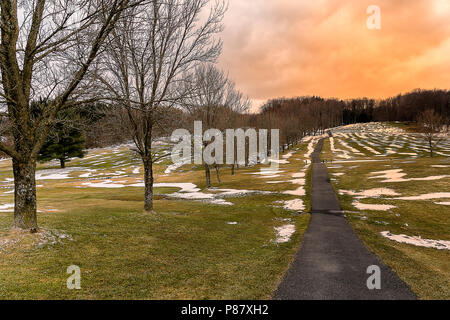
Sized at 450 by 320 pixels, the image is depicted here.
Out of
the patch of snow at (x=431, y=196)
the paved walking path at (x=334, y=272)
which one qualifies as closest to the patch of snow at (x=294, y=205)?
the paved walking path at (x=334, y=272)

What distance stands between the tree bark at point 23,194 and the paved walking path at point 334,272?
9.63 m

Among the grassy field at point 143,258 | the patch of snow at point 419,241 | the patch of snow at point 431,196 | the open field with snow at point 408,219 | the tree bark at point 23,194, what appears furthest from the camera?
the patch of snow at point 431,196

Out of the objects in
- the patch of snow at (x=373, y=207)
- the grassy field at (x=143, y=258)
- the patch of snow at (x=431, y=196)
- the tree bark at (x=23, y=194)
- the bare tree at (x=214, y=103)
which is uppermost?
the bare tree at (x=214, y=103)

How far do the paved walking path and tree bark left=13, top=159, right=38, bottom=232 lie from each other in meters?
9.63

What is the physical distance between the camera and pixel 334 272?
29.7ft

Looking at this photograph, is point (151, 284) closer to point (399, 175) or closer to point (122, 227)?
point (122, 227)

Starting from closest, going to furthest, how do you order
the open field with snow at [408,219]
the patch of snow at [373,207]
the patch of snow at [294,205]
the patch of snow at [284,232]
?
the open field with snow at [408,219], the patch of snow at [284,232], the patch of snow at [373,207], the patch of snow at [294,205]

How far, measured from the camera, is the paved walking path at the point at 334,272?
7468 millimetres

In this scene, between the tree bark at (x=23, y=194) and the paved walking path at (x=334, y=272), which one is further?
the tree bark at (x=23, y=194)

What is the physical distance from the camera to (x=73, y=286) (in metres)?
6.71

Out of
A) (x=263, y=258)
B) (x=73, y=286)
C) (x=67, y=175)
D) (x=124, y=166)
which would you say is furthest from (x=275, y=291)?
(x=124, y=166)

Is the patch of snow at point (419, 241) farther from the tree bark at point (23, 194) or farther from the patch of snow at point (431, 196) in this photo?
the tree bark at point (23, 194)

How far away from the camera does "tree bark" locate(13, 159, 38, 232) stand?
9.17 m
